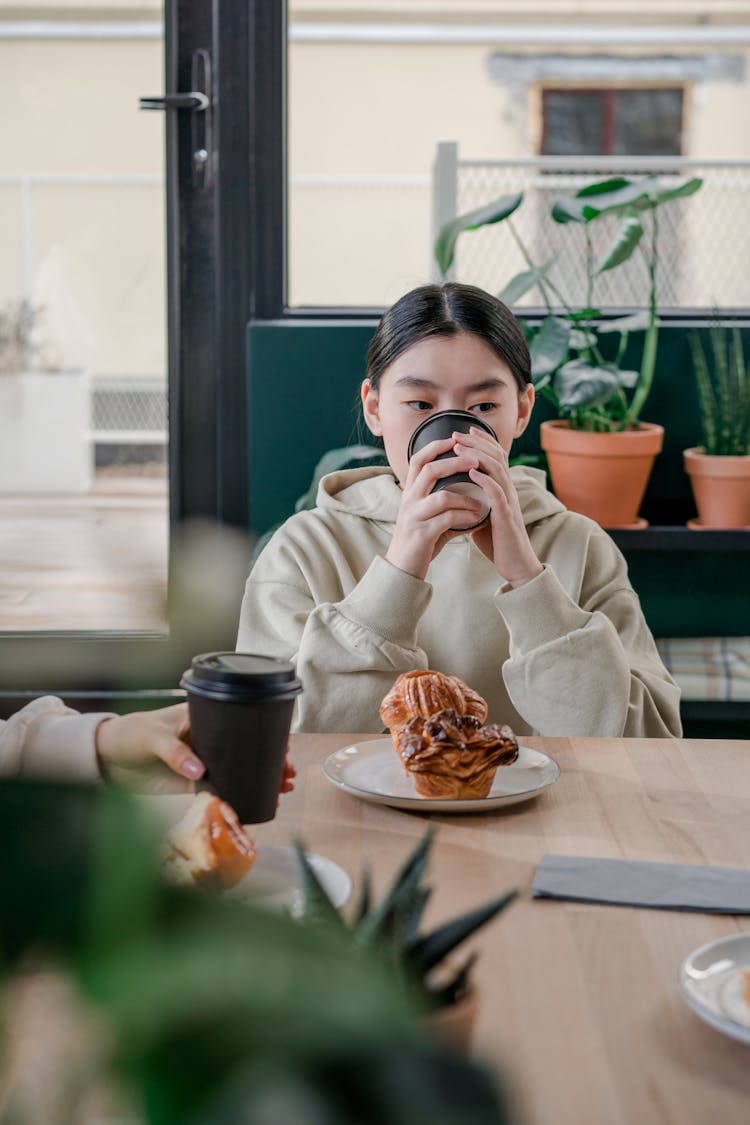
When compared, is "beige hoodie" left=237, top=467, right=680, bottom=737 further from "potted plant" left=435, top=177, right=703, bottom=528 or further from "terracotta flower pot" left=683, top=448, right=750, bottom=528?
"terracotta flower pot" left=683, top=448, right=750, bottom=528

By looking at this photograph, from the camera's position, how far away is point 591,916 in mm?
816

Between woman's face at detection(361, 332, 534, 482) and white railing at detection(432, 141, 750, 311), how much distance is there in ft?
4.08

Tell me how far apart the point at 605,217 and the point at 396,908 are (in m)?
2.70

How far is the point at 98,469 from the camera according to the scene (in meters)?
2.98

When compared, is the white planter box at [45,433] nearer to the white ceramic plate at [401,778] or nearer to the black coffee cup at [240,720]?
the white ceramic plate at [401,778]

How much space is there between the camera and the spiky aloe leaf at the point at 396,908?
13.4 inches

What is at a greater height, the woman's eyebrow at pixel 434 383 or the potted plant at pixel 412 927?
the woman's eyebrow at pixel 434 383

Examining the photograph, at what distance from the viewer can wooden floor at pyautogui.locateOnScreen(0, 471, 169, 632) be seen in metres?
2.98

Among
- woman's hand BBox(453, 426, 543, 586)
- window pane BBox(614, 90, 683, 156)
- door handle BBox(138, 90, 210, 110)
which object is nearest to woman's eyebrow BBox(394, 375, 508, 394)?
woman's hand BBox(453, 426, 543, 586)

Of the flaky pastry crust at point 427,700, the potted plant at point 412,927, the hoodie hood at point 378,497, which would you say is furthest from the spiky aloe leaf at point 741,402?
the potted plant at point 412,927

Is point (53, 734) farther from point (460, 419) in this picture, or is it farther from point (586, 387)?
point (586, 387)

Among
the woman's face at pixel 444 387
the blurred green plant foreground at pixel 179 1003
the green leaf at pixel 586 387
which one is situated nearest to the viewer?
the blurred green plant foreground at pixel 179 1003

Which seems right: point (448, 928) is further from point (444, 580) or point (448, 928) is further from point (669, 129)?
point (669, 129)

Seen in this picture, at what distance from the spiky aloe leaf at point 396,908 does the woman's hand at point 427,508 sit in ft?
3.16
